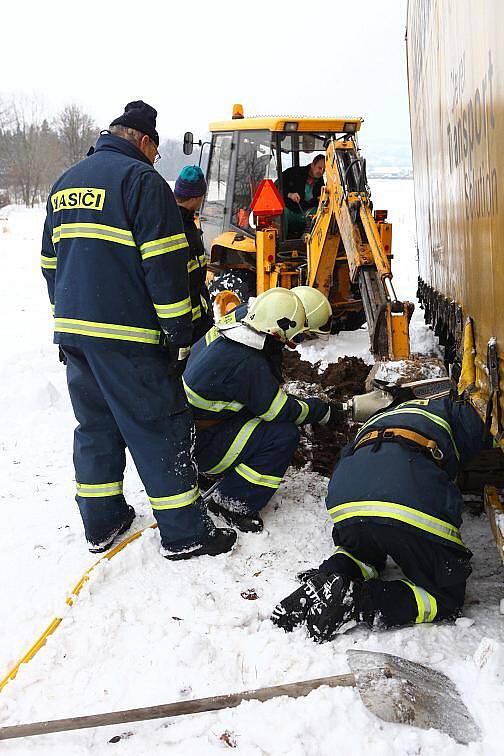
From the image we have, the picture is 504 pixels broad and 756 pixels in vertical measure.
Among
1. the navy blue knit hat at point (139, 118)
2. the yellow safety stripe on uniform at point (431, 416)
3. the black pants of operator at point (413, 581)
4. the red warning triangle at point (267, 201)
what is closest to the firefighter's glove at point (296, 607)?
the black pants of operator at point (413, 581)

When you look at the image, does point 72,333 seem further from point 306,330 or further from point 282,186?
point 282,186

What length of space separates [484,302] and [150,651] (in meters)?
1.89

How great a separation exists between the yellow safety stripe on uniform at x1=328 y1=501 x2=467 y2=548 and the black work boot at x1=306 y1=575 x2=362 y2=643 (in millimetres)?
297

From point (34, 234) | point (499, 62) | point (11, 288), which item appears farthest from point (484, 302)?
point (34, 234)

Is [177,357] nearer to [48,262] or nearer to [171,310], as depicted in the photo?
[171,310]

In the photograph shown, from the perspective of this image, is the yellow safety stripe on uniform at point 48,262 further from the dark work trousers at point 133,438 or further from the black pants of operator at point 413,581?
the black pants of operator at point 413,581

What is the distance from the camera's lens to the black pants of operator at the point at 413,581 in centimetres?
282

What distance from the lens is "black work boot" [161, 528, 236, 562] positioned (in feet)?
11.1

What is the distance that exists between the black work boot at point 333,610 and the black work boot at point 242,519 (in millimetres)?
832

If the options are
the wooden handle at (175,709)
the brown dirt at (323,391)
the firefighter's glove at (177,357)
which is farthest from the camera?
the brown dirt at (323,391)

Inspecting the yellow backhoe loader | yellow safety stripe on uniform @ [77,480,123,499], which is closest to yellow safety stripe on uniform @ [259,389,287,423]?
yellow safety stripe on uniform @ [77,480,123,499]

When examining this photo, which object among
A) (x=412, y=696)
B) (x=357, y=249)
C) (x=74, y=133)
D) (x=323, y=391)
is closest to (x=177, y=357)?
(x=412, y=696)

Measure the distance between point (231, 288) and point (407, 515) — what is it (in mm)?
5609

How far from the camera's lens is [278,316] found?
146 inches
